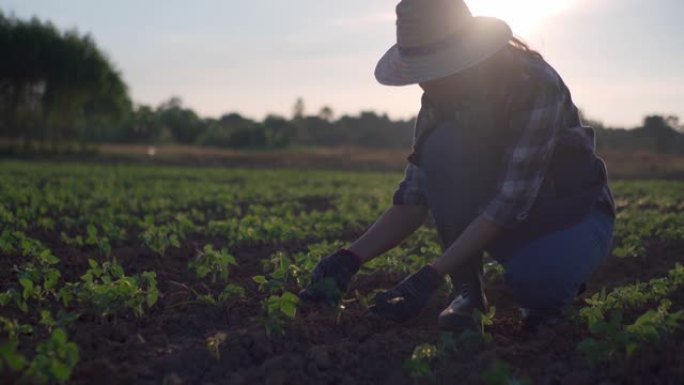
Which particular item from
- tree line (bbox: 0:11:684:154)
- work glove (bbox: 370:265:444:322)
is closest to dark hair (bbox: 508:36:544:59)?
work glove (bbox: 370:265:444:322)

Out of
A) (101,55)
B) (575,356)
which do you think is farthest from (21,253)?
(101,55)

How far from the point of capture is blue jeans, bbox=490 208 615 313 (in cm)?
329

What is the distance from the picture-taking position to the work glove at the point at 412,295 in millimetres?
3146

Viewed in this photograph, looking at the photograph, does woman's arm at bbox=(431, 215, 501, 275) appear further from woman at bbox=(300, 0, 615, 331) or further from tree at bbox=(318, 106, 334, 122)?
tree at bbox=(318, 106, 334, 122)

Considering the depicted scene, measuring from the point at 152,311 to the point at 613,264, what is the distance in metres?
3.48

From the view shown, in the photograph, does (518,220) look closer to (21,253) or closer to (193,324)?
(193,324)

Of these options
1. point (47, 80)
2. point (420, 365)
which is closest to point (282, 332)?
point (420, 365)

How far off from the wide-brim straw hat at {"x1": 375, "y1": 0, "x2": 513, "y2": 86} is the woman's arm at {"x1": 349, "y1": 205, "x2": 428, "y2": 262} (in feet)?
2.35

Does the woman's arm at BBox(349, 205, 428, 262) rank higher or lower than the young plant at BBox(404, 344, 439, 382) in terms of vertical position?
higher

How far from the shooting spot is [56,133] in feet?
128

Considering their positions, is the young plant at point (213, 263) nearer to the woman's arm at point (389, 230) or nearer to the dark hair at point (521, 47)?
the woman's arm at point (389, 230)

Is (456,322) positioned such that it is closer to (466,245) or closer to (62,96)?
Result: (466,245)

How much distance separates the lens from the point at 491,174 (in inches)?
135

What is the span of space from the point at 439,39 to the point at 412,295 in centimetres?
108
